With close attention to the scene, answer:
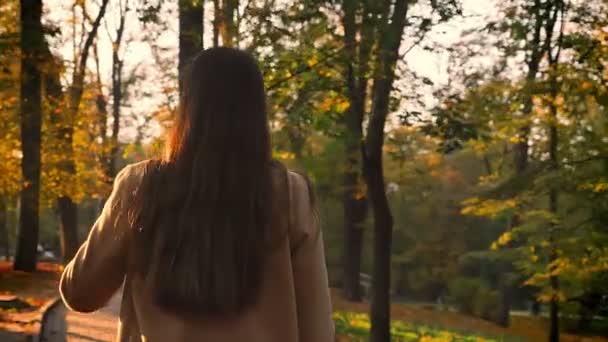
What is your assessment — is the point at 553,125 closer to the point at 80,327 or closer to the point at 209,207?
the point at 80,327

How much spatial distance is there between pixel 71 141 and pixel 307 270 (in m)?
22.5

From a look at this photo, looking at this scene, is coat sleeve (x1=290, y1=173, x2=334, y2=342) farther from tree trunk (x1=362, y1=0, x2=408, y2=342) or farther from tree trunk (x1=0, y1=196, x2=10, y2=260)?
tree trunk (x1=0, y1=196, x2=10, y2=260)

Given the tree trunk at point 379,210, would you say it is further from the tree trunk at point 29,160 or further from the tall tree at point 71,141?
the tall tree at point 71,141

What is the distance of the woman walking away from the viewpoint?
2.05 metres

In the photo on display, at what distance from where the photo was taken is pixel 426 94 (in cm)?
1259

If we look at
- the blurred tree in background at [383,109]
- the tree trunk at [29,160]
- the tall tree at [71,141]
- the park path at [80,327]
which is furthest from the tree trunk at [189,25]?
the tall tree at [71,141]

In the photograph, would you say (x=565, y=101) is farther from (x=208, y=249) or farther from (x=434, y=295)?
(x=434, y=295)

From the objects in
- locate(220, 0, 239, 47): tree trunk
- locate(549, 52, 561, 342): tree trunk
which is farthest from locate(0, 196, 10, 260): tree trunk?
locate(220, 0, 239, 47): tree trunk

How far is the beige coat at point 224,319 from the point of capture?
6.82 feet

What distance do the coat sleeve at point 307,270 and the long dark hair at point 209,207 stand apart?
0.09 meters

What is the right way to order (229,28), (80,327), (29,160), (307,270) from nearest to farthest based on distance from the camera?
(307,270) → (229,28) → (80,327) → (29,160)

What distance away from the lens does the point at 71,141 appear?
935 inches

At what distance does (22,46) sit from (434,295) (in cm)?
3857

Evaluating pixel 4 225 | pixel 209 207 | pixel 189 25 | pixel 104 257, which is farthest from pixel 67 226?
pixel 209 207
